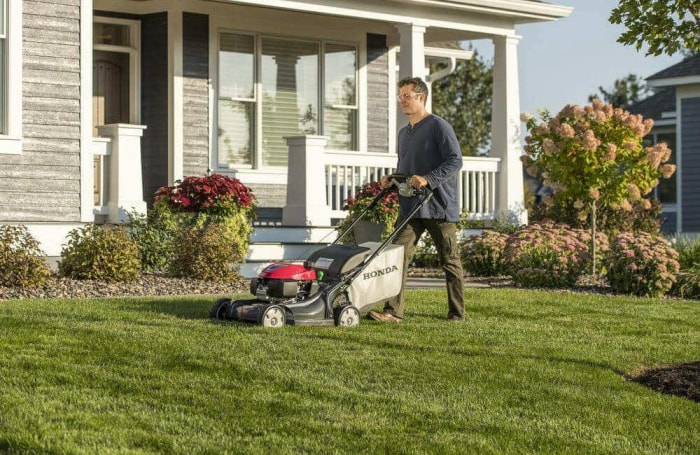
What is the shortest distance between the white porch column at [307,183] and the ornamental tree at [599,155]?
3.00 metres

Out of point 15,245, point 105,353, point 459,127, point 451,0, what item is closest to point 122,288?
point 15,245

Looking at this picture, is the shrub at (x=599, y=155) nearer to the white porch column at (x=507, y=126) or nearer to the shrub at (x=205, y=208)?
the white porch column at (x=507, y=126)

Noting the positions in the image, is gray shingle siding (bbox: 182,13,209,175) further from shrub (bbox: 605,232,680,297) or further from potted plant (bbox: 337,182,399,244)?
shrub (bbox: 605,232,680,297)

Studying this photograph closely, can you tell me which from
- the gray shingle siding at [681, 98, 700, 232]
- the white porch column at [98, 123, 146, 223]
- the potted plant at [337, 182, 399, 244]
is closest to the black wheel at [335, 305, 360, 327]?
the potted plant at [337, 182, 399, 244]

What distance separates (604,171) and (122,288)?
680 centimetres

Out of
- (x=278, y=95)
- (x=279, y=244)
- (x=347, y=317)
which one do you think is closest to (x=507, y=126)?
(x=278, y=95)

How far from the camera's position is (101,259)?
1291 cm

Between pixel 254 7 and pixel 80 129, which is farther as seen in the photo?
pixel 254 7

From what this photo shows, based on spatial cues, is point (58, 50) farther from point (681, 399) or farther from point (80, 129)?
point (681, 399)

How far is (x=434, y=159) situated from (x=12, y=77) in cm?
607

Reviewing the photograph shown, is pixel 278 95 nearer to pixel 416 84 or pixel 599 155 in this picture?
pixel 599 155

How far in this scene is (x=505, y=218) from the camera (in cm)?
1891

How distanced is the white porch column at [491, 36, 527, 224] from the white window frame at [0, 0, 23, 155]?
780cm

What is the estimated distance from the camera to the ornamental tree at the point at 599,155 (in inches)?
634
